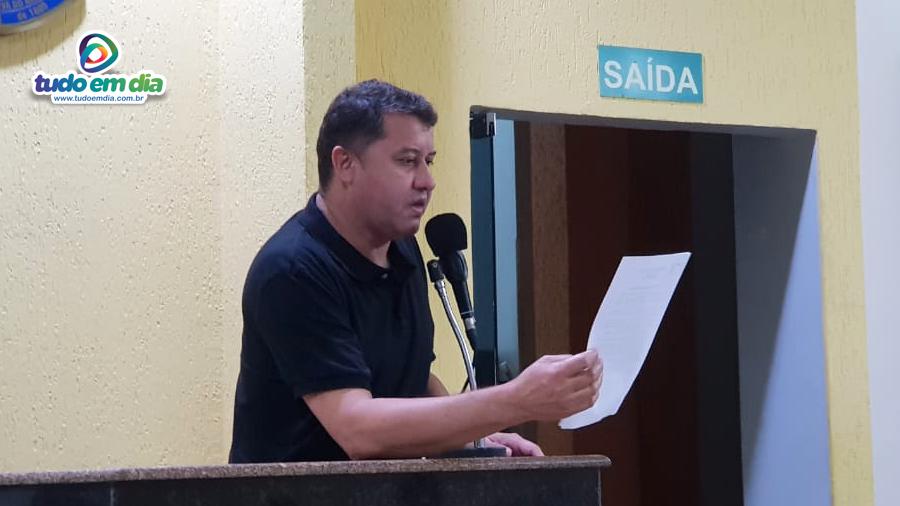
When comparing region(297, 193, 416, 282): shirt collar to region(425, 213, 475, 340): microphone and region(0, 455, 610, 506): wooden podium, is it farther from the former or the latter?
region(0, 455, 610, 506): wooden podium

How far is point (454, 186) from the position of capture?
11.2 feet

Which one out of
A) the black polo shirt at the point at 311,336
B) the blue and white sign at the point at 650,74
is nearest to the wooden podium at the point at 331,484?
the black polo shirt at the point at 311,336

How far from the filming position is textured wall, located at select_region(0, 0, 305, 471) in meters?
3.04

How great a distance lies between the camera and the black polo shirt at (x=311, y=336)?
1.96 meters

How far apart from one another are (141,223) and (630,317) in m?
1.69

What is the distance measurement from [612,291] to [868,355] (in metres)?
2.67

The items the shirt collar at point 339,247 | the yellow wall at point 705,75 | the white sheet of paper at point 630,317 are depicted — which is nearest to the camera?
the white sheet of paper at point 630,317

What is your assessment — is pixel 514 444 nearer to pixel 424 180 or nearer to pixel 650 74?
pixel 424 180

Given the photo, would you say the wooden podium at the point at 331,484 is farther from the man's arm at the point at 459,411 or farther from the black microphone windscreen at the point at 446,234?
the black microphone windscreen at the point at 446,234

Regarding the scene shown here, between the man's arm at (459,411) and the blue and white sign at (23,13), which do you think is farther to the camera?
the blue and white sign at (23,13)

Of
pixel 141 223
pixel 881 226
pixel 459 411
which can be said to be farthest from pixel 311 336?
pixel 881 226

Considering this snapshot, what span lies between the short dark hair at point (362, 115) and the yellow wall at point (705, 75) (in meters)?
1.09

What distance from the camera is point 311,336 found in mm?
1952

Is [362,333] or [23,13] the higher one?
[23,13]
